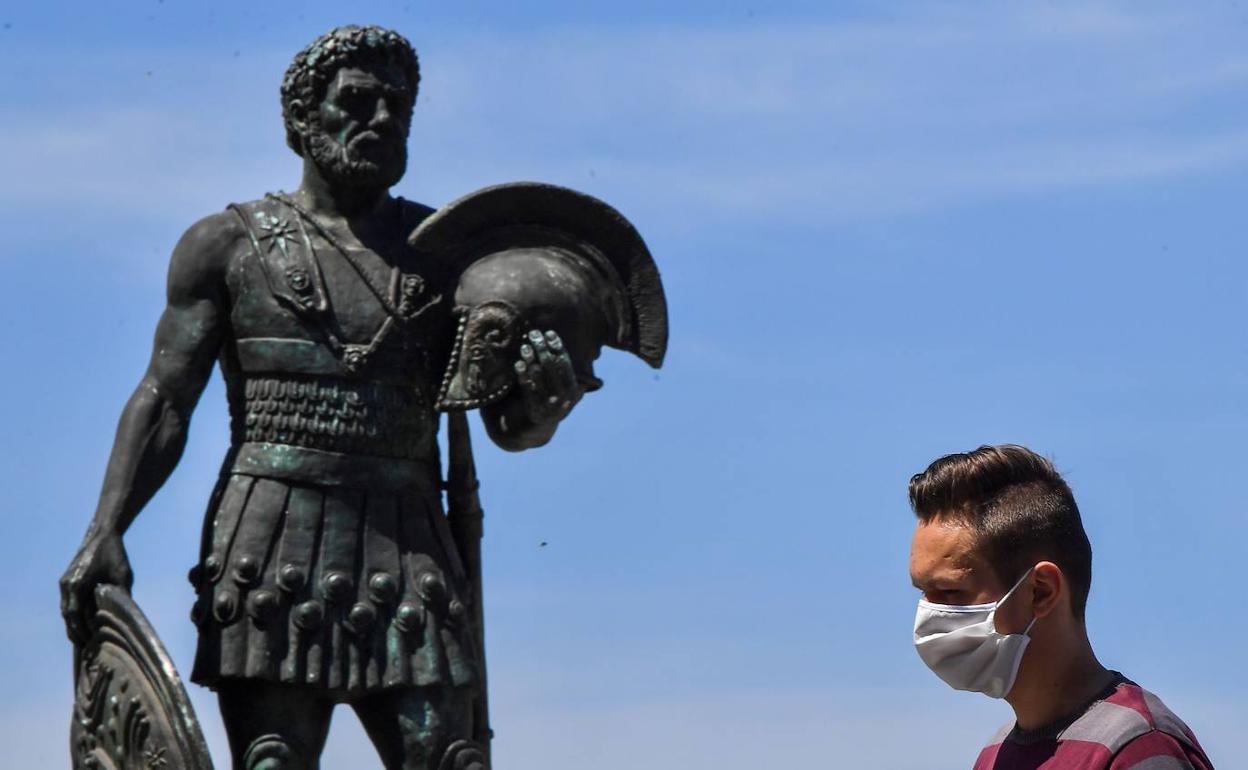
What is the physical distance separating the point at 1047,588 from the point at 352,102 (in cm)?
390

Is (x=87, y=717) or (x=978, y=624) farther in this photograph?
(x=87, y=717)

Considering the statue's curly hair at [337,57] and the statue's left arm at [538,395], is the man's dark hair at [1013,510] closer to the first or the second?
the statue's left arm at [538,395]

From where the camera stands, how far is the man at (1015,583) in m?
3.82

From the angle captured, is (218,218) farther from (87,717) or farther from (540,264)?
(87,717)

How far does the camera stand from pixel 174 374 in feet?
23.7

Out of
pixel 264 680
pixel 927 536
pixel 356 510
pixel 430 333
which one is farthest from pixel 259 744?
pixel 927 536

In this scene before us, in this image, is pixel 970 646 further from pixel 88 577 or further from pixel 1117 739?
pixel 88 577

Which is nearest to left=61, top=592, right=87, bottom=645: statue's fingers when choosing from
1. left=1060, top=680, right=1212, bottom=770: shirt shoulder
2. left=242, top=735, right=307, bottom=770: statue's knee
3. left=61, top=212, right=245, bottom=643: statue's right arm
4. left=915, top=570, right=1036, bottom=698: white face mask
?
left=61, top=212, right=245, bottom=643: statue's right arm

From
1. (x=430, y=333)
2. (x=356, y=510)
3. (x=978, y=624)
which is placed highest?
(x=430, y=333)

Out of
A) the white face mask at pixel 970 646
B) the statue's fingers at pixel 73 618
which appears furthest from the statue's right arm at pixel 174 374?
the white face mask at pixel 970 646

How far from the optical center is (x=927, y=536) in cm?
388

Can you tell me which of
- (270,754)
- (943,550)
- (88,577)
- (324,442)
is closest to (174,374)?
(324,442)

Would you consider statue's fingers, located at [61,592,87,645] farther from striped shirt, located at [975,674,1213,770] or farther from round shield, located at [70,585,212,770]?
striped shirt, located at [975,674,1213,770]

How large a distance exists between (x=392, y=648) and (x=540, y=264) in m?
1.23
